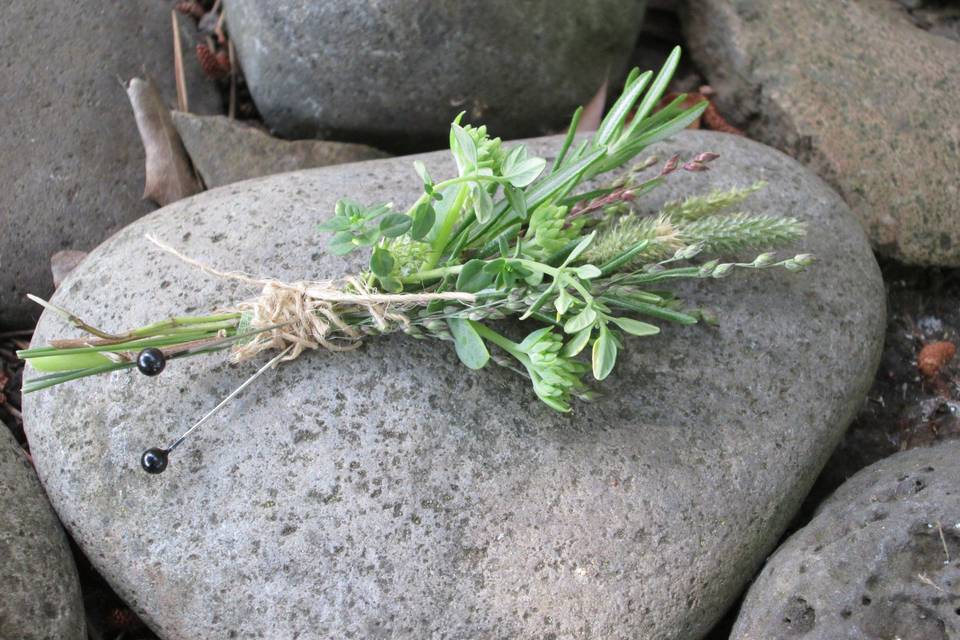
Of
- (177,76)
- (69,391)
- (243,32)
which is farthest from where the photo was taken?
(177,76)

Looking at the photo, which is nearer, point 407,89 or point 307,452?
point 307,452

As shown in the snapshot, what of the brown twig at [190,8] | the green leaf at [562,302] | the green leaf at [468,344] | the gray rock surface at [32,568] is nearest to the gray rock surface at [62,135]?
the brown twig at [190,8]

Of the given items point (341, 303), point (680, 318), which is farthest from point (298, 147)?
point (680, 318)

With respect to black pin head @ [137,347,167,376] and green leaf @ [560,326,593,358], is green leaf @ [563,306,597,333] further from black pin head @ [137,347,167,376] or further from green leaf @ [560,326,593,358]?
black pin head @ [137,347,167,376]

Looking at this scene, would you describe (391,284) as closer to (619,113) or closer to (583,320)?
(583,320)

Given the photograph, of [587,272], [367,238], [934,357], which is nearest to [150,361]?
[367,238]

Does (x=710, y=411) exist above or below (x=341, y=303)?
below

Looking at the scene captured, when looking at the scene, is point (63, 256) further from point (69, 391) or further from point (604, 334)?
point (604, 334)
